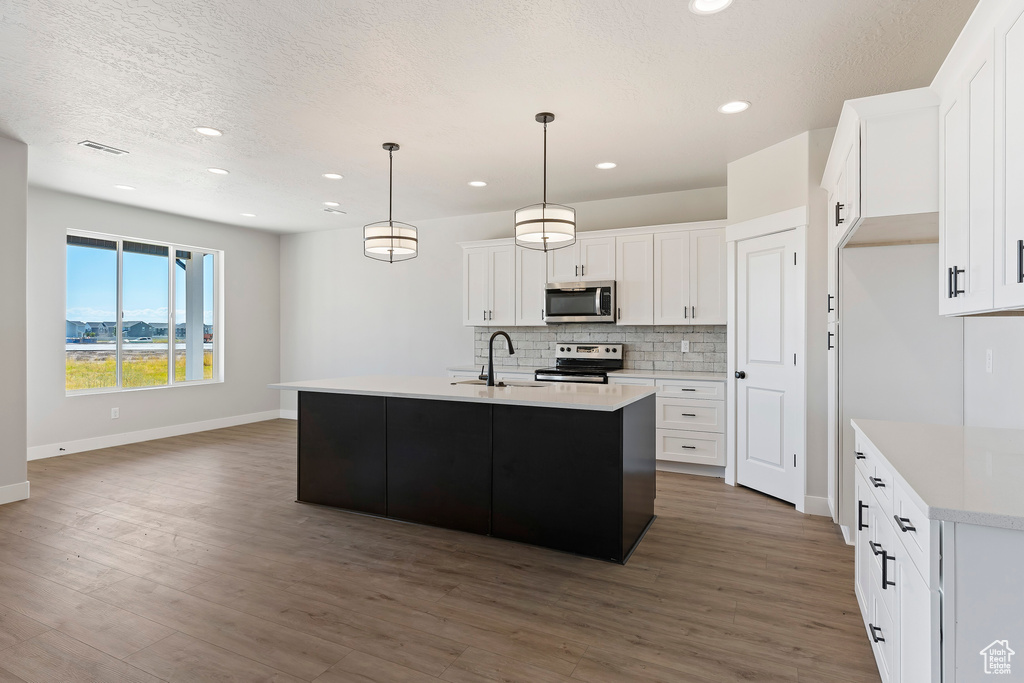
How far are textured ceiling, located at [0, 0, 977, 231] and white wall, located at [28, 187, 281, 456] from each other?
35.9 inches

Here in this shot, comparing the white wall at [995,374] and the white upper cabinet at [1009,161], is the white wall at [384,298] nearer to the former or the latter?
the white wall at [995,374]

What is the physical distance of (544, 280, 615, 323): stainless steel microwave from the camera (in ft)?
18.0

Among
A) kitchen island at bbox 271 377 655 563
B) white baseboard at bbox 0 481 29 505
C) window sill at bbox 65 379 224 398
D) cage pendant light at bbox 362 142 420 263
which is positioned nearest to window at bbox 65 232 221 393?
window sill at bbox 65 379 224 398

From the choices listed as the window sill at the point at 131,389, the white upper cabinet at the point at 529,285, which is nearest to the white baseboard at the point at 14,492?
the window sill at the point at 131,389

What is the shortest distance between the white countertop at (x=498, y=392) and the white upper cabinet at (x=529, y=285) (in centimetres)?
200

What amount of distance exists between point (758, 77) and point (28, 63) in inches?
157

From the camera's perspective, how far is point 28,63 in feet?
9.65

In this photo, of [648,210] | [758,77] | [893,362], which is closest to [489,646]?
[893,362]

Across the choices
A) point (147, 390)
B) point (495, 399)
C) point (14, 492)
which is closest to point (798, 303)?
point (495, 399)

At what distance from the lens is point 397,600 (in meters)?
2.55

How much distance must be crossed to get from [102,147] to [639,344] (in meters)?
5.01

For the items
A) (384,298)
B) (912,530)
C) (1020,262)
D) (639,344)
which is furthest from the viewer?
(384,298)

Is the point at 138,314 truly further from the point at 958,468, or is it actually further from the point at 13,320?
the point at 958,468

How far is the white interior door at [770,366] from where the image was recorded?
3996 millimetres
